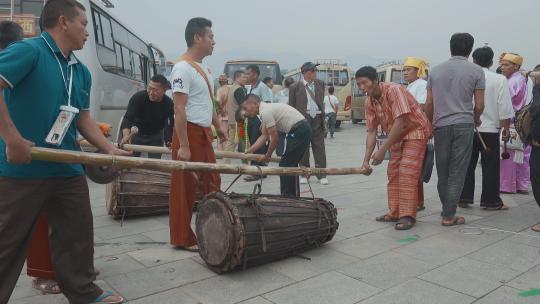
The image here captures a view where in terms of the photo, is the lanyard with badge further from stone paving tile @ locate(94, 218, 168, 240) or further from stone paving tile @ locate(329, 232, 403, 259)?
stone paving tile @ locate(329, 232, 403, 259)

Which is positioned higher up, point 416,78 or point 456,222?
point 416,78

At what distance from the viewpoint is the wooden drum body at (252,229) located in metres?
3.00

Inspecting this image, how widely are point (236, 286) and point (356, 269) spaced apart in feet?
2.95

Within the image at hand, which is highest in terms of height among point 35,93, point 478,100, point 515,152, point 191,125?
point 35,93

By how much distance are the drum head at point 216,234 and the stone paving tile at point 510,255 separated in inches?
74.5

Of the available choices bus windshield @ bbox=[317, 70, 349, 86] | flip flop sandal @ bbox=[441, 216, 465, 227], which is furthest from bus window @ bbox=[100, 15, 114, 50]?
bus windshield @ bbox=[317, 70, 349, 86]

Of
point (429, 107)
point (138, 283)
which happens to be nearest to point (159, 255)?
point (138, 283)

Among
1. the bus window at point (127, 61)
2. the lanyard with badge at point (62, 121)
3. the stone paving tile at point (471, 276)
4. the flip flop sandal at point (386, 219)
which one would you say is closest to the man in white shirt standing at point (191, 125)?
the lanyard with badge at point (62, 121)

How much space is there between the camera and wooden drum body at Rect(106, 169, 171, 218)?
4.58m

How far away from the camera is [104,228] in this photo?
4410 millimetres

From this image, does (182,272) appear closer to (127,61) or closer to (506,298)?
(506,298)

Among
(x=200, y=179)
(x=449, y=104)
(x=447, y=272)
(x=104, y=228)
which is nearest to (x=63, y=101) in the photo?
(x=200, y=179)

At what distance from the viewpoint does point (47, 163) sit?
2.35 meters

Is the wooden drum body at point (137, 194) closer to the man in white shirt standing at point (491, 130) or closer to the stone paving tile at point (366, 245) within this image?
the stone paving tile at point (366, 245)
